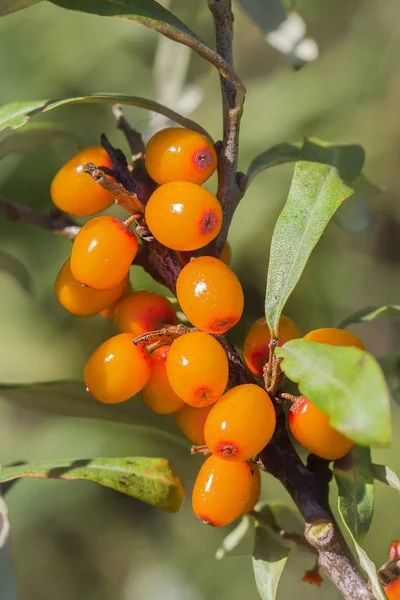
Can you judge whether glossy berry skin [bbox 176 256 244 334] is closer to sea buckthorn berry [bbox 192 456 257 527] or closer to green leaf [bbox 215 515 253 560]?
sea buckthorn berry [bbox 192 456 257 527]

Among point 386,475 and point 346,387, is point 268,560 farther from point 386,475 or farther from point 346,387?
point 346,387

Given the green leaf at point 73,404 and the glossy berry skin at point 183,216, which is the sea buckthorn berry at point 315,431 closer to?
the glossy berry skin at point 183,216

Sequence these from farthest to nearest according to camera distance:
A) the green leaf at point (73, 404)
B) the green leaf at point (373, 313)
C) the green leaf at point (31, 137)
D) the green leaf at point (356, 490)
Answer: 1. the green leaf at point (31, 137)
2. the green leaf at point (73, 404)
3. the green leaf at point (373, 313)
4. the green leaf at point (356, 490)

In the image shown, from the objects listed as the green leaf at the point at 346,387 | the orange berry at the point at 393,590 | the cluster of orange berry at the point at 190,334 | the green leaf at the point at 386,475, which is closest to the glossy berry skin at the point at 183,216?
the cluster of orange berry at the point at 190,334

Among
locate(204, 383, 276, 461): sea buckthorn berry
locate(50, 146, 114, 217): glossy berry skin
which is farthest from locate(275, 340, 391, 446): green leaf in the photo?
locate(50, 146, 114, 217): glossy berry skin

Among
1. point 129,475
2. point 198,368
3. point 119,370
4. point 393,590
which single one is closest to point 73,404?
point 129,475

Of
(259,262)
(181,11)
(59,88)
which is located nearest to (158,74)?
(181,11)
